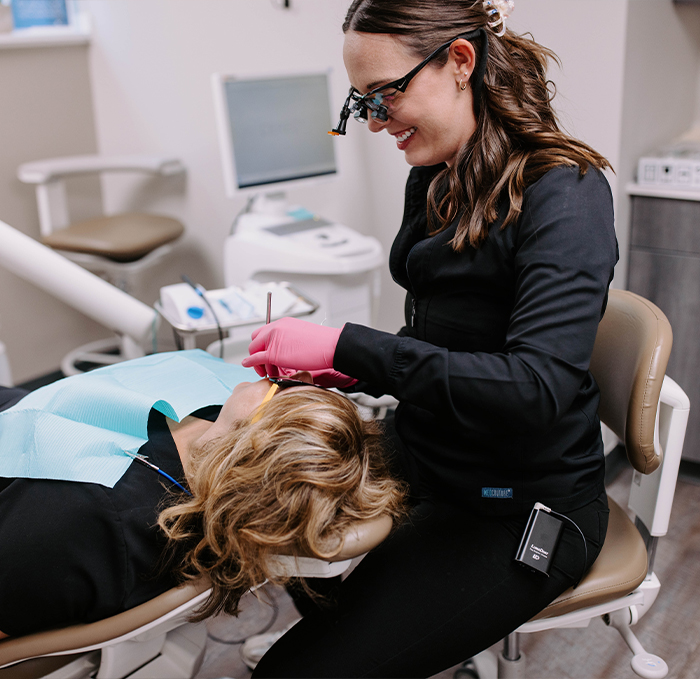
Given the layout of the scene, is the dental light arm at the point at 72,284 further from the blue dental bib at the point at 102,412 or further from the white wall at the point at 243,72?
the white wall at the point at 243,72

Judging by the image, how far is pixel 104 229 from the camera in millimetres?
2791

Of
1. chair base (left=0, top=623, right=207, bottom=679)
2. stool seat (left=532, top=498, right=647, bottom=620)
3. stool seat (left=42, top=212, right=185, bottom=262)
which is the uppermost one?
stool seat (left=42, top=212, right=185, bottom=262)

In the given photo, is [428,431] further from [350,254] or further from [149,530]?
[350,254]

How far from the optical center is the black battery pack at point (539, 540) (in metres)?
0.97

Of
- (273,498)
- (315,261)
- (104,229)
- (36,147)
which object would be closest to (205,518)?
(273,498)

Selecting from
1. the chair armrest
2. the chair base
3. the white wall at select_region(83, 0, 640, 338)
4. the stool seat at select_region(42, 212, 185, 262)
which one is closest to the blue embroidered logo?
the chair base

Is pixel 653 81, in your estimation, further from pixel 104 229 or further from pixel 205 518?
pixel 104 229

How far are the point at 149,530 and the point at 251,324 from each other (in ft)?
2.90

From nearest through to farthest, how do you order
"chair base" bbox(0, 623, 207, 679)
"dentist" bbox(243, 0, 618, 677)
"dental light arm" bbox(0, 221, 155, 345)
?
"dentist" bbox(243, 0, 618, 677) → "chair base" bbox(0, 623, 207, 679) → "dental light arm" bbox(0, 221, 155, 345)

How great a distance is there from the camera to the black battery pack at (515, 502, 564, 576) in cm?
97

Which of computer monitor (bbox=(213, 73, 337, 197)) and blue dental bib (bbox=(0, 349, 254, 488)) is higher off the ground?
computer monitor (bbox=(213, 73, 337, 197))

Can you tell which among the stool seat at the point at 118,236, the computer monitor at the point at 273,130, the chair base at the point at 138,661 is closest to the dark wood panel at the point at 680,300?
the computer monitor at the point at 273,130

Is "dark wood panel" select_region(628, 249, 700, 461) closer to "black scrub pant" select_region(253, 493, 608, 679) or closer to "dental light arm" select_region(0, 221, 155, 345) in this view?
"black scrub pant" select_region(253, 493, 608, 679)

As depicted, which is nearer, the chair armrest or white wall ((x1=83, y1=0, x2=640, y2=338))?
white wall ((x1=83, y1=0, x2=640, y2=338))
